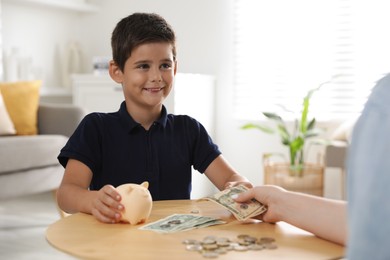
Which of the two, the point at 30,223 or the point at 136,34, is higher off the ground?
the point at 136,34

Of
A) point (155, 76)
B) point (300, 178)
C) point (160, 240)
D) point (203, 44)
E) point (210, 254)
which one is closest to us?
point (210, 254)

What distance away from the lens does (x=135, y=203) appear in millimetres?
1217

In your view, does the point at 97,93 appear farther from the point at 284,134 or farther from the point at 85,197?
the point at 85,197

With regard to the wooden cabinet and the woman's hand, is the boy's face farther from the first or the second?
the wooden cabinet

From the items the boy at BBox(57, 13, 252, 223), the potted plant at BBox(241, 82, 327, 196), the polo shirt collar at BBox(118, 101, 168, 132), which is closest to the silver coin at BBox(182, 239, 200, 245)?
the boy at BBox(57, 13, 252, 223)

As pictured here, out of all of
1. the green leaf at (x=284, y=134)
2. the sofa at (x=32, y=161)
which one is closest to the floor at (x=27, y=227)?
the sofa at (x=32, y=161)

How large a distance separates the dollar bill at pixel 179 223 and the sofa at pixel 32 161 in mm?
2297

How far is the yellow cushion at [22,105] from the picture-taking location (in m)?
3.96

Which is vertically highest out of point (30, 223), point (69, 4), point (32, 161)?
point (69, 4)

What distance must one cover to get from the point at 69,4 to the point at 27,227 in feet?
7.18

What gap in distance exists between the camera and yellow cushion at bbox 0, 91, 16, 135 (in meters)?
3.83

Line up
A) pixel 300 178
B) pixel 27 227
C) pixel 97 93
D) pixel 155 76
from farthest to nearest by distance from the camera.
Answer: pixel 97 93 → pixel 300 178 → pixel 27 227 → pixel 155 76

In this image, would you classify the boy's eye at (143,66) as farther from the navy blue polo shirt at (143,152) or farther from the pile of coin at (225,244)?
the pile of coin at (225,244)

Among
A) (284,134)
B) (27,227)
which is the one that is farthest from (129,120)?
(284,134)
